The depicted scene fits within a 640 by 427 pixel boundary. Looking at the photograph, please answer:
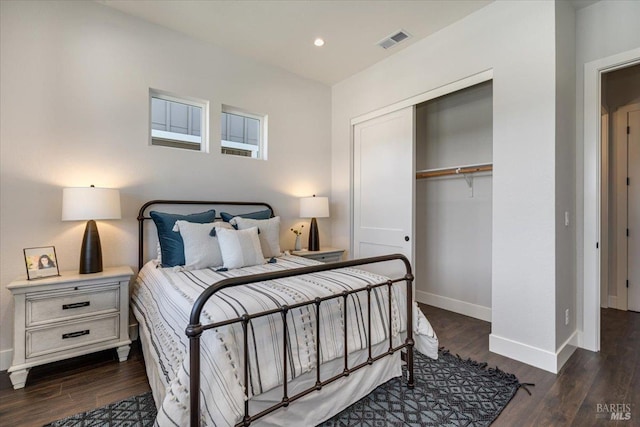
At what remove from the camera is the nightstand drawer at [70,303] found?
2.06m

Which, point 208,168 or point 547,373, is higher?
point 208,168

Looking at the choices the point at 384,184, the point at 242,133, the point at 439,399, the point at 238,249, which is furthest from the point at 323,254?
the point at 439,399

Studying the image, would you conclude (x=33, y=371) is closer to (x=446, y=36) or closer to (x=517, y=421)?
(x=517, y=421)

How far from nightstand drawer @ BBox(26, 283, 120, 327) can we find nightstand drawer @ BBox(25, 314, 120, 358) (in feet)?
0.20

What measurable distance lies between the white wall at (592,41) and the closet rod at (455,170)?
0.72 metres

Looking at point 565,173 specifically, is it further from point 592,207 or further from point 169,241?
point 169,241

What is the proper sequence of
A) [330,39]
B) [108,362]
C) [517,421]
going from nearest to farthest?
[517,421] < [108,362] < [330,39]

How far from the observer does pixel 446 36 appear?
9.58ft

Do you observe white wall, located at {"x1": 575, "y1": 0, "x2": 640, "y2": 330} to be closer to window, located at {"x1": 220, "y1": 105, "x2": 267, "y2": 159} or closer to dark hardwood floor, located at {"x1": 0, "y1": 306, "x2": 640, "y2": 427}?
dark hardwood floor, located at {"x1": 0, "y1": 306, "x2": 640, "y2": 427}

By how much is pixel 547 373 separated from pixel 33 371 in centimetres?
375

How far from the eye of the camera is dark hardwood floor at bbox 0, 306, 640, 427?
174 centimetres

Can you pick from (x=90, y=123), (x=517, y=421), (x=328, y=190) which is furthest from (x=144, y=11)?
(x=517, y=421)

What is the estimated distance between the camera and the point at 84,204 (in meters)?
2.27

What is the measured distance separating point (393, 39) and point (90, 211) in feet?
10.4
